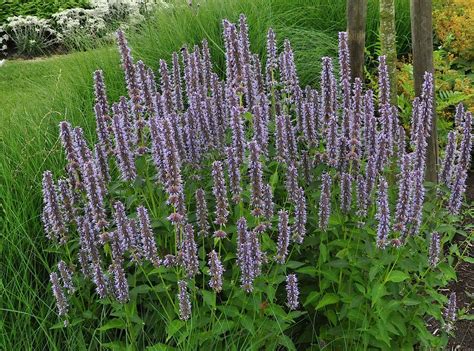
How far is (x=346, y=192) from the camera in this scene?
307 centimetres

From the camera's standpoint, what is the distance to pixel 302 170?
349 cm

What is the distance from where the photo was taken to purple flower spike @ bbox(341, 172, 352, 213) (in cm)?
304

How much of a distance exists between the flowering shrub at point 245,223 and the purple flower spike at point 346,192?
0.04ft

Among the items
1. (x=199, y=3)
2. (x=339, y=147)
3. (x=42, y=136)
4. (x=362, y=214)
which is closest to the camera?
(x=362, y=214)

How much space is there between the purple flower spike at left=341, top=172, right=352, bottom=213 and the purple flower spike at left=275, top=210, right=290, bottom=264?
1.34 feet

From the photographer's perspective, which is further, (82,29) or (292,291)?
(82,29)

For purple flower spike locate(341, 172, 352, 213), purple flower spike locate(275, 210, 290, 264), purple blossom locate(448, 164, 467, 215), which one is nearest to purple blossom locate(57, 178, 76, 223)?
purple flower spike locate(275, 210, 290, 264)

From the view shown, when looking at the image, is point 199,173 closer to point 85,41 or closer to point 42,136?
point 42,136

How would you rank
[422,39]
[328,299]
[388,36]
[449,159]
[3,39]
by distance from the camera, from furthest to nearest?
[3,39] < [388,36] < [422,39] < [449,159] < [328,299]

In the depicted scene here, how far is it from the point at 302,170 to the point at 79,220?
4.01 ft

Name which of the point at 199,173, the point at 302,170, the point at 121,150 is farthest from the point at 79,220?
the point at 302,170

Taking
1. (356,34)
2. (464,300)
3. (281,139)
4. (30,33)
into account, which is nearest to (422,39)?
(356,34)

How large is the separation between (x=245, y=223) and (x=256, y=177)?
22cm

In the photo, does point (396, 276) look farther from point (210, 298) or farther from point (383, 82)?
point (383, 82)
